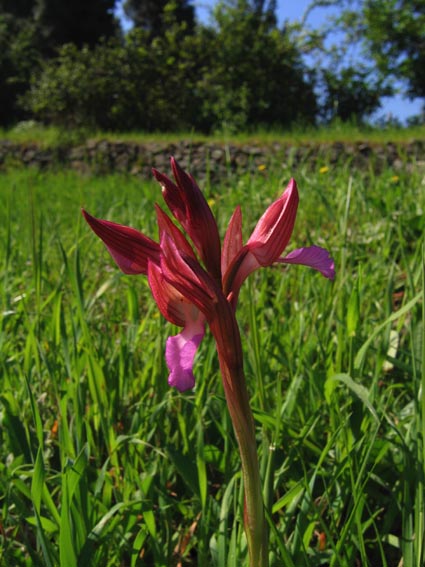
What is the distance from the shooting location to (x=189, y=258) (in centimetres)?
37

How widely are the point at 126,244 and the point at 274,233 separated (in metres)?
0.11

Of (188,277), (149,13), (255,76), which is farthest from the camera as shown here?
(149,13)

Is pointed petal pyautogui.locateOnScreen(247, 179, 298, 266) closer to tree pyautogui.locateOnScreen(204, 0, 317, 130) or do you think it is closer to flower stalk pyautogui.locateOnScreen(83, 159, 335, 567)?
flower stalk pyautogui.locateOnScreen(83, 159, 335, 567)

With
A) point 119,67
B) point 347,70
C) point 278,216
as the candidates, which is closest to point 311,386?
point 278,216

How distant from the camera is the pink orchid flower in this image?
1.21ft

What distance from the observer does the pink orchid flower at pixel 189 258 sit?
14.6 inches

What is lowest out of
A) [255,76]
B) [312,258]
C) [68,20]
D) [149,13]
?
[312,258]

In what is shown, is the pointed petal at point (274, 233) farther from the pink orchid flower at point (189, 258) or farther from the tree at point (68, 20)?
the tree at point (68, 20)

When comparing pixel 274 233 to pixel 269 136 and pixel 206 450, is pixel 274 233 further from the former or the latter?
pixel 269 136

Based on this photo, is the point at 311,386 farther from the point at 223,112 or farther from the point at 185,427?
the point at 223,112

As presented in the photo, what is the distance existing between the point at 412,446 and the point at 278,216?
492mm

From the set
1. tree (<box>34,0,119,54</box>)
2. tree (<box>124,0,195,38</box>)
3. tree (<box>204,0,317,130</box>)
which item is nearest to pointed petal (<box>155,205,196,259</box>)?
tree (<box>204,0,317,130</box>)

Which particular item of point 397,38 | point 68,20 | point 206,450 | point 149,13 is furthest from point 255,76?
point 206,450

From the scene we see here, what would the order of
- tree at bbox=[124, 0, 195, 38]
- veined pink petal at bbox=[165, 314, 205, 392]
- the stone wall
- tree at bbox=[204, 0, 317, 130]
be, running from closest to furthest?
1. veined pink petal at bbox=[165, 314, 205, 392]
2. the stone wall
3. tree at bbox=[204, 0, 317, 130]
4. tree at bbox=[124, 0, 195, 38]
